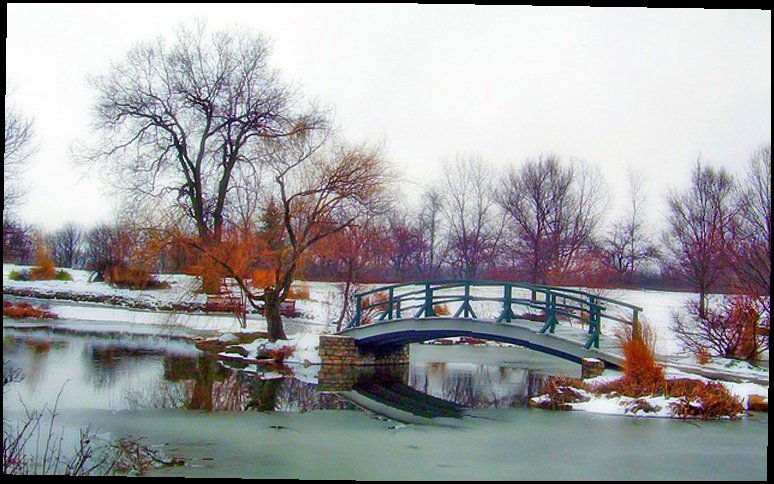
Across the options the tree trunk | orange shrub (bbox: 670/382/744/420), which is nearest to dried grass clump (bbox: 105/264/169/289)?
the tree trunk

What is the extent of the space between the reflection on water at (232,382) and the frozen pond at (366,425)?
34 mm

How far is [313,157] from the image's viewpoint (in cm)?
1900

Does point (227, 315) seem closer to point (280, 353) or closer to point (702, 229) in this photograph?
point (280, 353)

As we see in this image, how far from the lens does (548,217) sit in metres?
23.7

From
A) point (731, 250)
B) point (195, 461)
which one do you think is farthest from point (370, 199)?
point (195, 461)

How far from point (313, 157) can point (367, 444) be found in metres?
11.2

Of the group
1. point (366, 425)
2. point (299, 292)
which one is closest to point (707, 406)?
point (366, 425)

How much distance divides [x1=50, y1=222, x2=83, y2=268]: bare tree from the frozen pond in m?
12.9

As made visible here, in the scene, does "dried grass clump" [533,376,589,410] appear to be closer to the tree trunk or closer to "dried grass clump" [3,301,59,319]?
the tree trunk

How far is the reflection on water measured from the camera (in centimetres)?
1188

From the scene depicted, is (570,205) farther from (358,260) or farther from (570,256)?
(358,260)

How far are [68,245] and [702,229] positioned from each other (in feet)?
73.6

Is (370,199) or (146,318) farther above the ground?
(370,199)

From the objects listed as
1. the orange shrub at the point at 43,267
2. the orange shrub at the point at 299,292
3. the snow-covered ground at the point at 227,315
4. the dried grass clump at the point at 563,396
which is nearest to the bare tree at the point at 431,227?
the snow-covered ground at the point at 227,315
